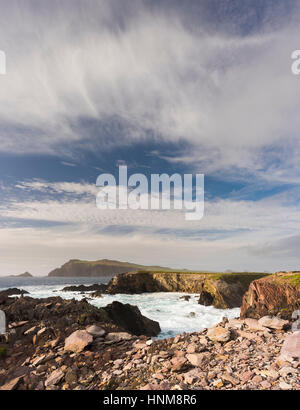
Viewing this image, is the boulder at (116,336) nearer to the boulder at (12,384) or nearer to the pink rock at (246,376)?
the boulder at (12,384)

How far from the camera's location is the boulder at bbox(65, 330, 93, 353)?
833cm

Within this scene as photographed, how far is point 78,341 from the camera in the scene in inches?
337

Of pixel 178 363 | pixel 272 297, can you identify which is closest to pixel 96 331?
pixel 178 363

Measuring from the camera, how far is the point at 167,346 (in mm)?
8320

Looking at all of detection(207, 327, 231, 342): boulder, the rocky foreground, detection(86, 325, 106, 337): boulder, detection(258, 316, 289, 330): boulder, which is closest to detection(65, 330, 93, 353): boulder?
the rocky foreground

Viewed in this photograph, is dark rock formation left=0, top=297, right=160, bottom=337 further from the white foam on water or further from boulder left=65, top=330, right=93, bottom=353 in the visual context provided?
the white foam on water

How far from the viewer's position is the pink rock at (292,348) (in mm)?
6404

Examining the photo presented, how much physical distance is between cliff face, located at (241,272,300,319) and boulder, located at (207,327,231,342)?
18434mm

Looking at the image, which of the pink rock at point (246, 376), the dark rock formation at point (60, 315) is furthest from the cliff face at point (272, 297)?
the pink rock at point (246, 376)

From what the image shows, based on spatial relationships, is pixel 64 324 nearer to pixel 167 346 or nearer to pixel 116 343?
pixel 116 343

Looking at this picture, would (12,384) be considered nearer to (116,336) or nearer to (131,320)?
(116,336)

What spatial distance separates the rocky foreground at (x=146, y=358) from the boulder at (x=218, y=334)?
0.03 m
